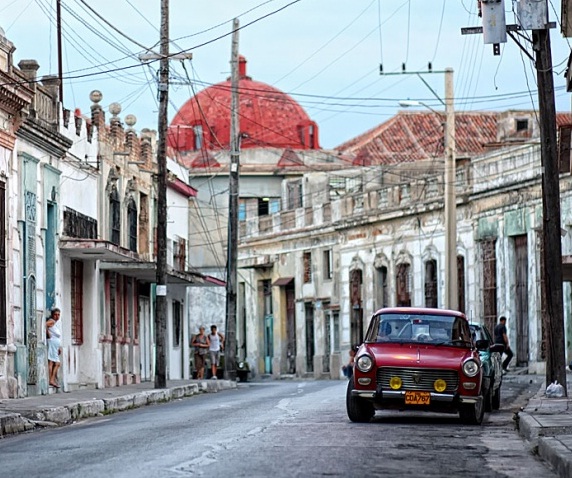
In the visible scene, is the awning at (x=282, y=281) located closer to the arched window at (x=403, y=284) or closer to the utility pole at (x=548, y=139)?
the arched window at (x=403, y=284)

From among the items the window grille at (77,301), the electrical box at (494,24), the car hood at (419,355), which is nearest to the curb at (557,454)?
the car hood at (419,355)

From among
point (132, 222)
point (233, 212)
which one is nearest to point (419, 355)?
point (132, 222)

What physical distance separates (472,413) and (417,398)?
86cm

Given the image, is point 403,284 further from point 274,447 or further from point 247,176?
point 274,447

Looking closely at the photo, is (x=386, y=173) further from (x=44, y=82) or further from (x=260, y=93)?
(x=44, y=82)

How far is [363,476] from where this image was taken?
1256 centimetres

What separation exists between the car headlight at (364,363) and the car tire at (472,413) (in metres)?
1.34

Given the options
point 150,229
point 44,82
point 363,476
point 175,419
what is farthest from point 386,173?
point 363,476

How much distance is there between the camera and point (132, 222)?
4419cm

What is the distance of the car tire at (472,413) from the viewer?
20.0 metres

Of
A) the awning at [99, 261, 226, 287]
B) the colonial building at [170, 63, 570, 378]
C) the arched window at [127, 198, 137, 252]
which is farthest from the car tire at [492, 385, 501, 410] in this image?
the arched window at [127, 198, 137, 252]

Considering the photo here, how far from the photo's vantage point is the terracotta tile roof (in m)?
68.2

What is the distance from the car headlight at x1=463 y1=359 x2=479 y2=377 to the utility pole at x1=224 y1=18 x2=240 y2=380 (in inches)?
1068

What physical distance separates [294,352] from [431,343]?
4466cm
